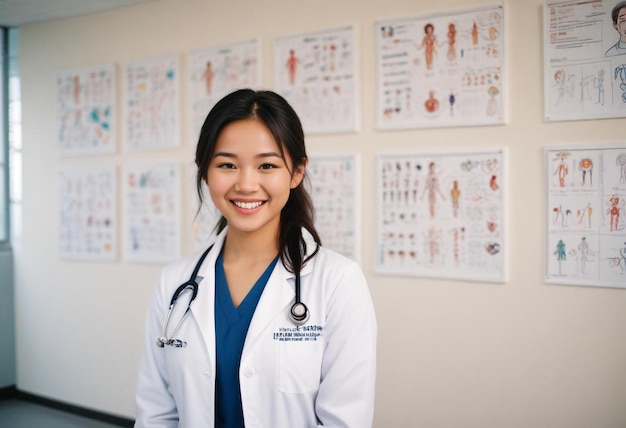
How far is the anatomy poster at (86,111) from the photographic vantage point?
3332mm

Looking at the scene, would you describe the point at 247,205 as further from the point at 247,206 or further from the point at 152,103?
the point at 152,103

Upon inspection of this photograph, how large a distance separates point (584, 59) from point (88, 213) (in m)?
2.70

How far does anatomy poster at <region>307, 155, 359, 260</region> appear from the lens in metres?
2.58

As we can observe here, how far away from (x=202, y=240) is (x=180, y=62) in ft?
3.11

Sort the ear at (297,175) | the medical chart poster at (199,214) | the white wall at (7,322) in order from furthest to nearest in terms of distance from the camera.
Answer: the white wall at (7,322) → the medical chart poster at (199,214) → the ear at (297,175)

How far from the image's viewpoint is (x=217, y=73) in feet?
9.70

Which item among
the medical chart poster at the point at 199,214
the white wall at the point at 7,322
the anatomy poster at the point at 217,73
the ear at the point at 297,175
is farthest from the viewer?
the white wall at the point at 7,322

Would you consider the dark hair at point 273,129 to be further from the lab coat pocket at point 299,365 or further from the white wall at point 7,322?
the white wall at point 7,322

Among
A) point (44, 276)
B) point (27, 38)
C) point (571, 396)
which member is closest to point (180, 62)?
point (27, 38)

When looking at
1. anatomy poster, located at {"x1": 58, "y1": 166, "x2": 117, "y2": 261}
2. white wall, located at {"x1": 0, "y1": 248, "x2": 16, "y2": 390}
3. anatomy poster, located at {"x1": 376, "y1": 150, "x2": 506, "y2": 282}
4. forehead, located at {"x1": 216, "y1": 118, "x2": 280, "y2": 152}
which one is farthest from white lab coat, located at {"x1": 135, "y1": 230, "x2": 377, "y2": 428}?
white wall, located at {"x1": 0, "y1": 248, "x2": 16, "y2": 390}

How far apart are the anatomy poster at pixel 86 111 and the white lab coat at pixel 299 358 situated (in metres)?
2.36

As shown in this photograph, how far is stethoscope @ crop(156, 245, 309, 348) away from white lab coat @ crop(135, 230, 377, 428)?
0.04 feet

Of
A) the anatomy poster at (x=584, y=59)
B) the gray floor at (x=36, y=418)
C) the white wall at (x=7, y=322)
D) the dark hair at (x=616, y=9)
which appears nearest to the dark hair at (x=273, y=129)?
the anatomy poster at (x=584, y=59)

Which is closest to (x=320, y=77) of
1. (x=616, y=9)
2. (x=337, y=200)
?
(x=337, y=200)
